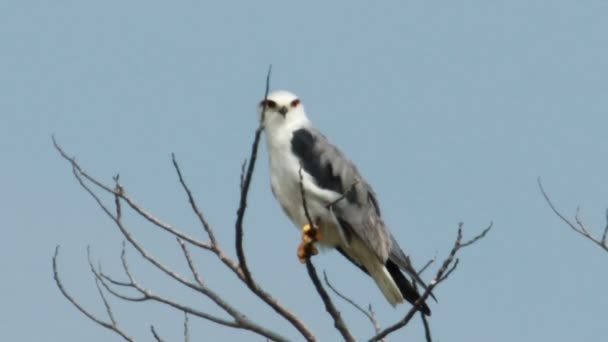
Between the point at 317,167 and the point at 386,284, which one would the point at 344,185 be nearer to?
the point at 317,167

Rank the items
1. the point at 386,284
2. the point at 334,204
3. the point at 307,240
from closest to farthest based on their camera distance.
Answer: the point at 307,240 → the point at 334,204 → the point at 386,284

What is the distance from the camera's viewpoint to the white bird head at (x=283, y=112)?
6.96m

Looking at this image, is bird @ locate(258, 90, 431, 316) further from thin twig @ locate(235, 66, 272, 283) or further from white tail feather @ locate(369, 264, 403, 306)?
thin twig @ locate(235, 66, 272, 283)

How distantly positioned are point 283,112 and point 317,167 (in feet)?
1.58

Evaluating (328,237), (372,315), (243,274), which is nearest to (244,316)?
(243,274)

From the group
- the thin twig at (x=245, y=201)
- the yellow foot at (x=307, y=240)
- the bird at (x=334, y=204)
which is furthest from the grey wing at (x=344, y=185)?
the thin twig at (x=245, y=201)

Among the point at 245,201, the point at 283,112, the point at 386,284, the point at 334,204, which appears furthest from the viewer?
the point at 283,112

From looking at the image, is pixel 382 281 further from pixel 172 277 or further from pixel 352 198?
pixel 172 277

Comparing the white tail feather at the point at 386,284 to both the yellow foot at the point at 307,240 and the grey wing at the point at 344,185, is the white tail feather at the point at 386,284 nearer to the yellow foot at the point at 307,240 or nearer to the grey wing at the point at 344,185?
the grey wing at the point at 344,185

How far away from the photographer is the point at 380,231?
681cm

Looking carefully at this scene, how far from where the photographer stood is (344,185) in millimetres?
6727

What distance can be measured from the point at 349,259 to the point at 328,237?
0.25 m

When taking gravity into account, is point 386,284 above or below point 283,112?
below

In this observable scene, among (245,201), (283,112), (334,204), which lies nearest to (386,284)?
(334,204)
